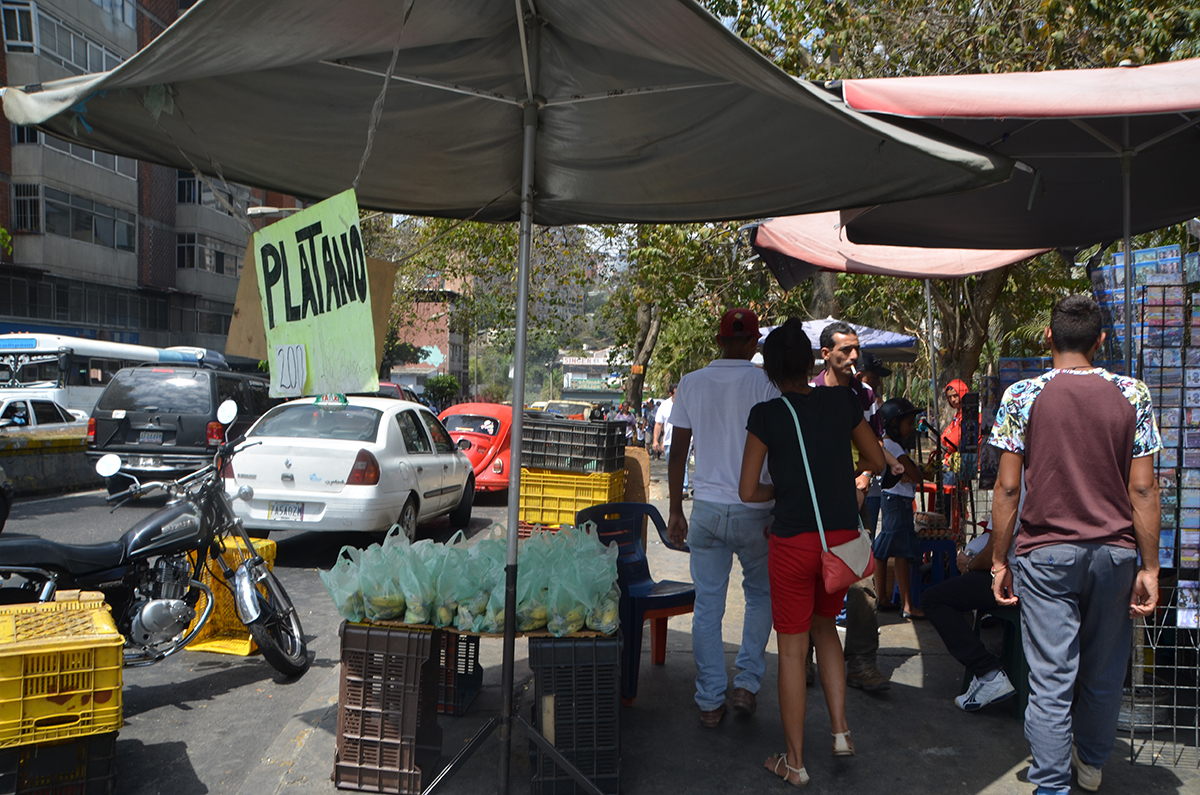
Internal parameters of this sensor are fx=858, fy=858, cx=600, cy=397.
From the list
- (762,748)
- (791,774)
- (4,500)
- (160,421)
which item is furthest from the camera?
(160,421)

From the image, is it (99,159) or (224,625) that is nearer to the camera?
(224,625)

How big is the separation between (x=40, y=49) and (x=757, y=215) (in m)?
33.1

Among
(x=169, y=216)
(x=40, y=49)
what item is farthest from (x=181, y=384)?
(x=169, y=216)

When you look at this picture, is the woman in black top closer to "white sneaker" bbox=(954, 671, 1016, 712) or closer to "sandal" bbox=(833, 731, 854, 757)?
"sandal" bbox=(833, 731, 854, 757)

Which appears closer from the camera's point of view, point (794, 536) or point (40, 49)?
point (794, 536)

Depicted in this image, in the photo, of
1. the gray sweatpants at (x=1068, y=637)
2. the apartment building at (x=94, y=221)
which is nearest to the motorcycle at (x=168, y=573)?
the gray sweatpants at (x=1068, y=637)

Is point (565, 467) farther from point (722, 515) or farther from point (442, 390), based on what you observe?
point (442, 390)

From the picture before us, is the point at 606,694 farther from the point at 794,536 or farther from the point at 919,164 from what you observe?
the point at 919,164

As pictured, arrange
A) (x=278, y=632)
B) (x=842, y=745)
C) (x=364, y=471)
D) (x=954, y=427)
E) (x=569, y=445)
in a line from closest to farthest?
(x=842, y=745), (x=278, y=632), (x=569, y=445), (x=954, y=427), (x=364, y=471)

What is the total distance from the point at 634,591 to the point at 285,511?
4.38 m

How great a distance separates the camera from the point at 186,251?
133 ft

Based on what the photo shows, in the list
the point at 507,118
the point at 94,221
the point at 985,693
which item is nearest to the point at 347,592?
the point at 507,118

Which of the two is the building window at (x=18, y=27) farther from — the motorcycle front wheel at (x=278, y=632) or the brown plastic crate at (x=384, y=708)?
the brown plastic crate at (x=384, y=708)

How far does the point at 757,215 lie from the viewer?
4.95 metres
